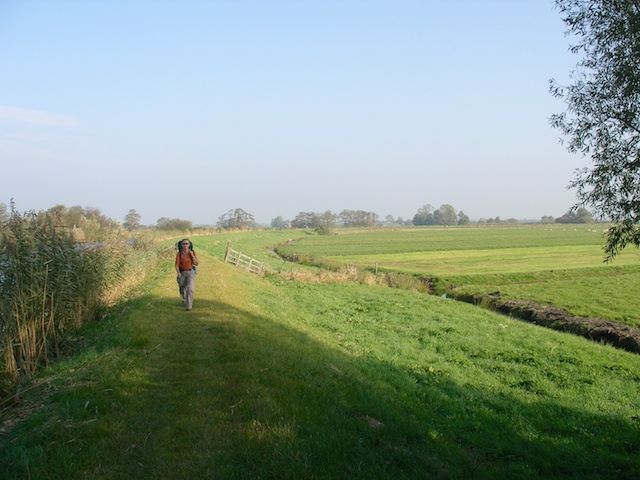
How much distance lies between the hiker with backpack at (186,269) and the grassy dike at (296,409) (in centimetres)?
57

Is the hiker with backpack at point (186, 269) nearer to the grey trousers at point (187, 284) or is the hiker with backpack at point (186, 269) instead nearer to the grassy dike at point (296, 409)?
the grey trousers at point (187, 284)

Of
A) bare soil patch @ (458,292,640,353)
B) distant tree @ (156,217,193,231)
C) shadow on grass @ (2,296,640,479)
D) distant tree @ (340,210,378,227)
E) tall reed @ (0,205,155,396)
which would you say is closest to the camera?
shadow on grass @ (2,296,640,479)

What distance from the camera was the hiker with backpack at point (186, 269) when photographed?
13703 mm

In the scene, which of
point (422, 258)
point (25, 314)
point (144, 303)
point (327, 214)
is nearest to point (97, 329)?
point (144, 303)

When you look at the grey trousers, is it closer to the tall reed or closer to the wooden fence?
the tall reed

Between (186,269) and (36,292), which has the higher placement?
(186,269)

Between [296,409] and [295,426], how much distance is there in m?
0.59

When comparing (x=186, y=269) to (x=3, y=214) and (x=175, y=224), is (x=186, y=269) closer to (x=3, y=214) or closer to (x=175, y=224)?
(x=3, y=214)

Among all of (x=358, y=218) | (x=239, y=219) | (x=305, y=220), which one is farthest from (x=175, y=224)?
(x=358, y=218)

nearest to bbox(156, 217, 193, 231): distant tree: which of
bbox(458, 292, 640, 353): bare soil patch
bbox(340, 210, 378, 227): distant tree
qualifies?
bbox(458, 292, 640, 353): bare soil patch

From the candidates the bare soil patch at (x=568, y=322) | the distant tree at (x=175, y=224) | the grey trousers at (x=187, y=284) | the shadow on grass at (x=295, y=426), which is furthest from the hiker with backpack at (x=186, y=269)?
the distant tree at (x=175, y=224)

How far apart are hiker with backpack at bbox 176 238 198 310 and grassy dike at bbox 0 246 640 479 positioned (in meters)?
0.57

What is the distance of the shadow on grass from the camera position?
541cm

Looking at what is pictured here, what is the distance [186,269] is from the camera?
44.8 feet
